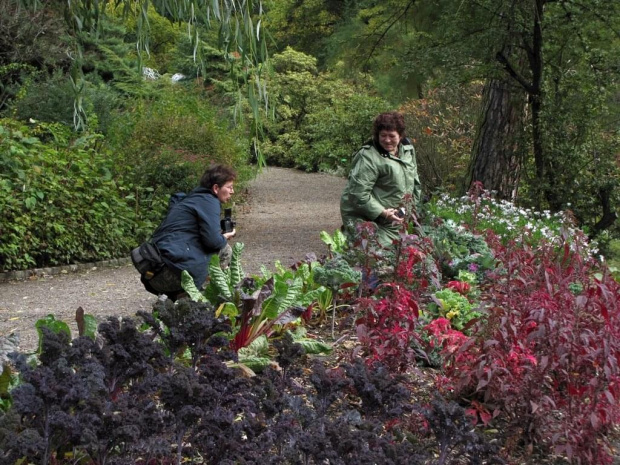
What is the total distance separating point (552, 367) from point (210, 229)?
2811 millimetres

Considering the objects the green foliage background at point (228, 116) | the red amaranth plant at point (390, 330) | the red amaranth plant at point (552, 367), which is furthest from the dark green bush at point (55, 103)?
the red amaranth plant at point (552, 367)

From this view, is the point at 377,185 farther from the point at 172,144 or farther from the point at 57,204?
the point at 172,144

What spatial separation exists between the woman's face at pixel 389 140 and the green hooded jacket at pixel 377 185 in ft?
0.15

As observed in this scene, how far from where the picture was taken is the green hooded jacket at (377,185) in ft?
20.7

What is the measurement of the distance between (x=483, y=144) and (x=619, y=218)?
191 cm

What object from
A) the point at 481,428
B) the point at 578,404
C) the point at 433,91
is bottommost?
the point at 481,428

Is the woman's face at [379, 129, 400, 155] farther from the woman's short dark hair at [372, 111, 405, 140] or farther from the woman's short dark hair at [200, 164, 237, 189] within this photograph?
the woman's short dark hair at [200, 164, 237, 189]

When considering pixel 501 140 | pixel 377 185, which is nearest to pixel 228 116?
pixel 501 140

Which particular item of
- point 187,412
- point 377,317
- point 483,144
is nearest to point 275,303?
point 377,317

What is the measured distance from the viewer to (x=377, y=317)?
4414 mm

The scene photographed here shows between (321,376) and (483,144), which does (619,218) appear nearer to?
(483,144)

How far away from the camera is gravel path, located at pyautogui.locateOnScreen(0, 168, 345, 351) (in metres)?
7.46

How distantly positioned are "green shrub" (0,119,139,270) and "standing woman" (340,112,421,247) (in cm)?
420

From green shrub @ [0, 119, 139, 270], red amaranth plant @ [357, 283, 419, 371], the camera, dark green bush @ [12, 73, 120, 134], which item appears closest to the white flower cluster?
the camera
